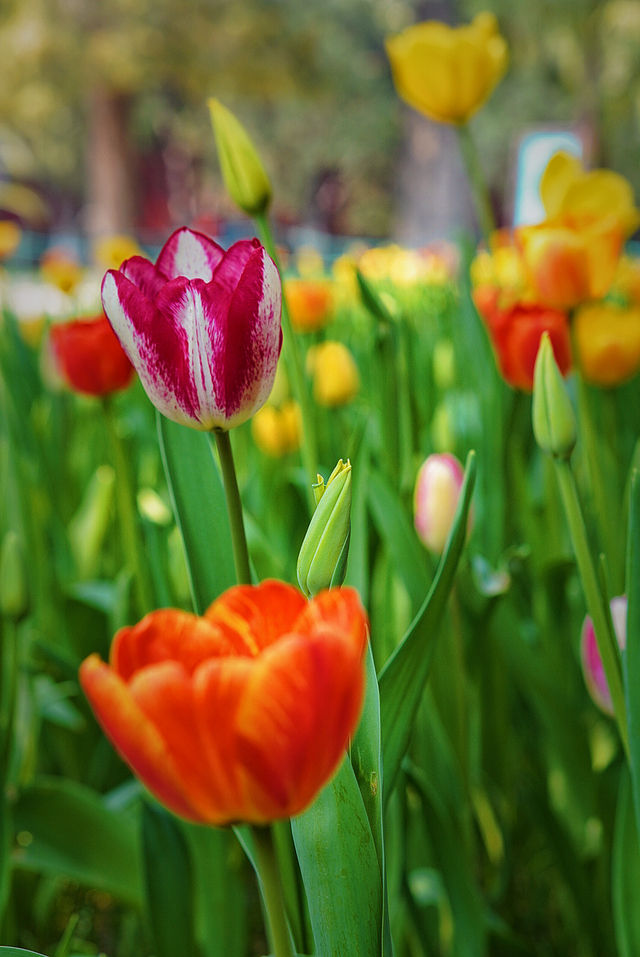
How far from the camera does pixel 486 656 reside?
28.4 inches

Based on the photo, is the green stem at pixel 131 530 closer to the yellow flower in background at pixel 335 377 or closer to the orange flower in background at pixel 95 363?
the orange flower in background at pixel 95 363

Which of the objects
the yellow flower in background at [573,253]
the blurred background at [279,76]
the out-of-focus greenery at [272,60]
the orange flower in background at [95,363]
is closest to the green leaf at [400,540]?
the yellow flower in background at [573,253]

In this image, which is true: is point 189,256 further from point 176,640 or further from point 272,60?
point 272,60

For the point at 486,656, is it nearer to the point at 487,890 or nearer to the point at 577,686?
the point at 577,686

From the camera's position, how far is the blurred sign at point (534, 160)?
2.21 m

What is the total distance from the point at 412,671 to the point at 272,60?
995 centimetres

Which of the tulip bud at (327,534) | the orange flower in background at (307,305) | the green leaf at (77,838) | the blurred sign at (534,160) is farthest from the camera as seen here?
the blurred sign at (534,160)

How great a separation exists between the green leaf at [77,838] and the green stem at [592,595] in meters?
0.38

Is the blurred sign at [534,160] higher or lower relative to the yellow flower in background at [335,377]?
higher

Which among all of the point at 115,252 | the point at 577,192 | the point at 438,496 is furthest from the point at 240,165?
the point at 115,252

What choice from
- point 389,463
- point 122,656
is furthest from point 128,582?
point 122,656

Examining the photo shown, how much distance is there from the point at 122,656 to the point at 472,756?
480 millimetres

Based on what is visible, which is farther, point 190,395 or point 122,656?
point 190,395

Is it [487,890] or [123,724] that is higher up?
[123,724]
